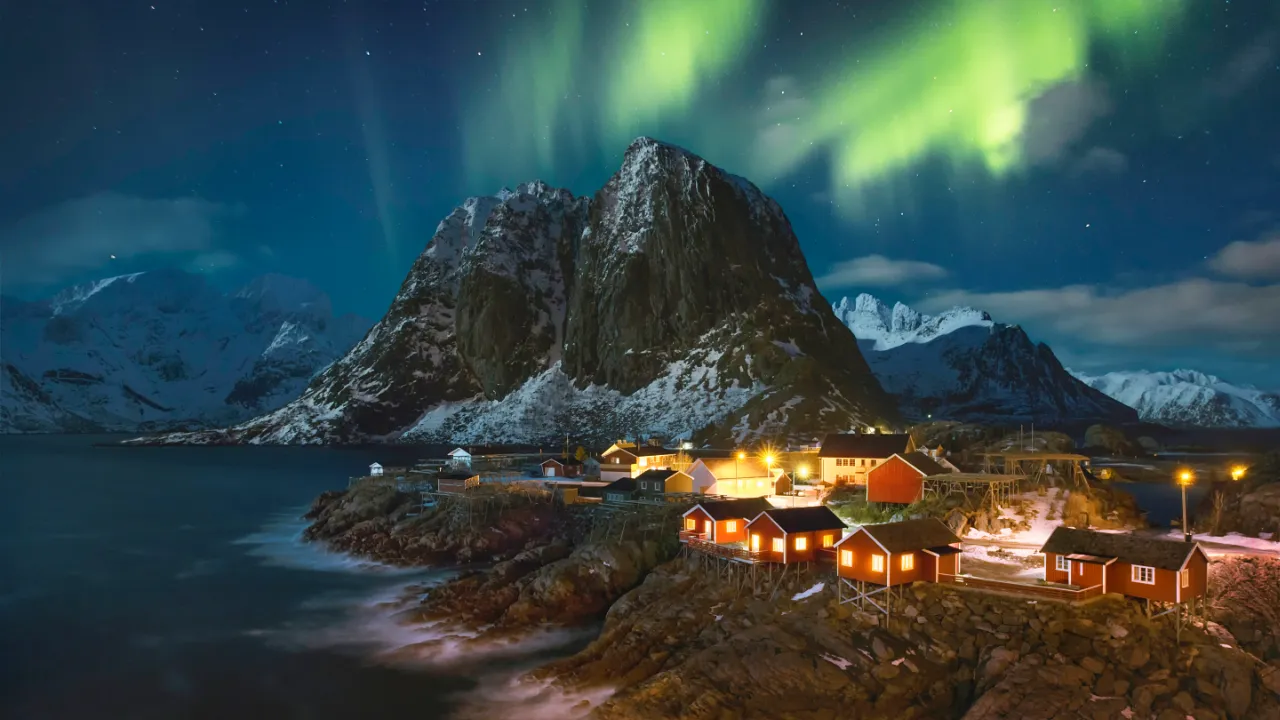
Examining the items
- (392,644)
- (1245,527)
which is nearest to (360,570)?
(392,644)

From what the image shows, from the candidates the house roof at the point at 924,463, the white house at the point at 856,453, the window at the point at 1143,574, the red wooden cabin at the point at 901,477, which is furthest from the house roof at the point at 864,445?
the window at the point at 1143,574

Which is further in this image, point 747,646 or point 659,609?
point 659,609

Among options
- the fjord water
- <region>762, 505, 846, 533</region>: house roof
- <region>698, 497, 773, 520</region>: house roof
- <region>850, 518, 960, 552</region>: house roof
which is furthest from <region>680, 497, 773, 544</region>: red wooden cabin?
the fjord water

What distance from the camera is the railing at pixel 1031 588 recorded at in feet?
101

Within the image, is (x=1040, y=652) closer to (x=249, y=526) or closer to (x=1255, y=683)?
(x=1255, y=683)

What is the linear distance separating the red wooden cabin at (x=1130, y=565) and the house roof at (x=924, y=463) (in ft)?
59.1

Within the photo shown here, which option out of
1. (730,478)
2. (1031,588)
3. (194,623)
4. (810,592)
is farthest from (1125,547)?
(194,623)

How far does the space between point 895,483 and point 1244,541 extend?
62.9ft

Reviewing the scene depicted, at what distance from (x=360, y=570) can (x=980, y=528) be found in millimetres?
43099

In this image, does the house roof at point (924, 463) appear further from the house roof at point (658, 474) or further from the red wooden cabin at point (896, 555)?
the house roof at point (658, 474)

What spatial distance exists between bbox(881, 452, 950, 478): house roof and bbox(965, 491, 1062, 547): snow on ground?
5141mm

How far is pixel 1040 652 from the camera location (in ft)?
92.7

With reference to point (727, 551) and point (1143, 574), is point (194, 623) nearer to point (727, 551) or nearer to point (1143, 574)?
point (727, 551)

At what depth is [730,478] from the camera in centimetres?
6706
